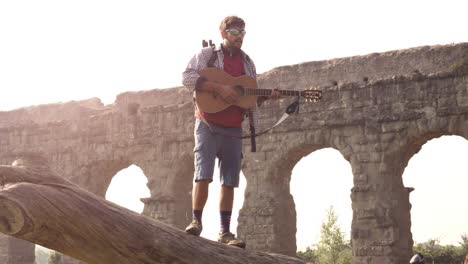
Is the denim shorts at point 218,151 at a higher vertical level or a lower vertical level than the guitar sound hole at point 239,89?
lower

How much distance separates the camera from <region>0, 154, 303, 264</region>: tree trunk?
11.8 feet

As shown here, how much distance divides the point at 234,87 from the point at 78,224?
2.06 metres

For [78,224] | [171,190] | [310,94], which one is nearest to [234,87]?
[310,94]

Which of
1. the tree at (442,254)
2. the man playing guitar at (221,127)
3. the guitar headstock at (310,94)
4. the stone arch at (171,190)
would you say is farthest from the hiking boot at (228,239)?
the tree at (442,254)

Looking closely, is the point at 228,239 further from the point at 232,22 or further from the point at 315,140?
the point at 315,140

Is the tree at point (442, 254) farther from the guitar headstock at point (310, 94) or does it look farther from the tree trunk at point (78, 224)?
the tree trunk at point (78, 224)

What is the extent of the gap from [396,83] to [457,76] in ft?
4.10

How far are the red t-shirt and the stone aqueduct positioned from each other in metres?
9.44

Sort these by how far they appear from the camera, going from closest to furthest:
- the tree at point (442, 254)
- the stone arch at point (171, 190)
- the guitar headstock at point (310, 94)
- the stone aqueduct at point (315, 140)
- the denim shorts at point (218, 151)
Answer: the denim shorts at point (218, 151)
the guitar headstock at point (310, 94)
the stone aqueduct at point (315, 140)
the stone arch at point (171, 190)
the tree at point (442, 254)

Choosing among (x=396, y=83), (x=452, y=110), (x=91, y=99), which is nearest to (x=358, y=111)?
→ (x=396, y=83)

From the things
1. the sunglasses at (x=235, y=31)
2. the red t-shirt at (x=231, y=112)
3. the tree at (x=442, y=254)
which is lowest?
the red t-shirt at (x=231, y=112)

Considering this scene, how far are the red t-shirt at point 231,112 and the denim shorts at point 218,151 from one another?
0.04m

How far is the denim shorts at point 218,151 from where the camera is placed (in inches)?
210

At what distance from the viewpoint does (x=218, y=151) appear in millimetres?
5453
